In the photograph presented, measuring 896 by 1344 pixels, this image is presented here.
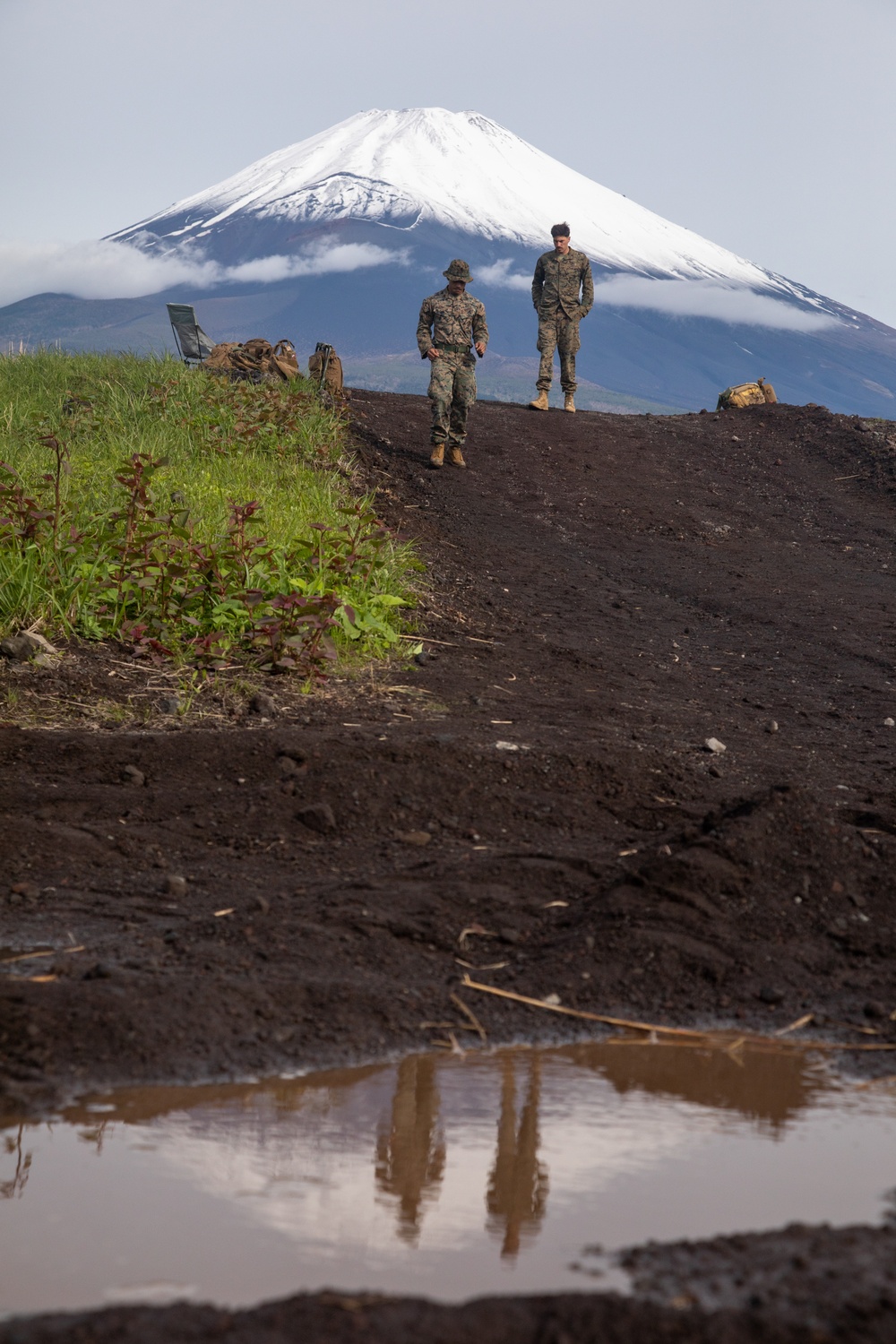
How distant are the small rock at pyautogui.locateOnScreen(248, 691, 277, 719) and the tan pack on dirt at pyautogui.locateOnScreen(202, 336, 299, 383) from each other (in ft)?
25.4

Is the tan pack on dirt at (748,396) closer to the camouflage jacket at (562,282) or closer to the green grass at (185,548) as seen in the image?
the camouflage jacket at (562,282)

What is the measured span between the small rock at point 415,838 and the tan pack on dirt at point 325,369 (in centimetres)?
917

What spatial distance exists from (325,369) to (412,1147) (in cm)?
1135

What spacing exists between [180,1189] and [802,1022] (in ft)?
5.02

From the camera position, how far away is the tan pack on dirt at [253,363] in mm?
12336

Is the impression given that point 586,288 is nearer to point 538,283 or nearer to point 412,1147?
point 538,283

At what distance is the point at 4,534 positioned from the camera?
5.50m

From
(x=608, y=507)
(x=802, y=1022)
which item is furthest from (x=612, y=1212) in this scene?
(x=608, y=507)

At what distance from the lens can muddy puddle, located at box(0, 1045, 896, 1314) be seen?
70.2 inches

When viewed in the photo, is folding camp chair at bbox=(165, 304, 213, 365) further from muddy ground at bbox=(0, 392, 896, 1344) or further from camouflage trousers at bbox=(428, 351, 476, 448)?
muddy ground at bbox=(0, 392, 896, 1344)

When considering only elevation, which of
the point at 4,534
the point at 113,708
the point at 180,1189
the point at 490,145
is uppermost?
the point at 490,145

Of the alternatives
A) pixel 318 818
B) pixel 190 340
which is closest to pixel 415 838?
pixel 318 818

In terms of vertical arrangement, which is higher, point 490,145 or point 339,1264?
point 490,145

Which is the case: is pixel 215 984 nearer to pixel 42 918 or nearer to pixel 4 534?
pixel 42 918
